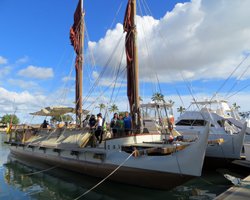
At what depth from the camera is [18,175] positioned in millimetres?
17203

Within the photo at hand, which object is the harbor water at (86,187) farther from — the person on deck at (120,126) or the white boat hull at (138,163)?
the person on deck at (120,126)

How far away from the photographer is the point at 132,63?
14.1 meters

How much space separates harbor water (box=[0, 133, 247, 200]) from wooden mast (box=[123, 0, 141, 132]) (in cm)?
333

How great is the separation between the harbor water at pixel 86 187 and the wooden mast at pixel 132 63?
10.9 ft

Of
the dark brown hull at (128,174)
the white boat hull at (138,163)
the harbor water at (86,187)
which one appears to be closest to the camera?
the white boat hull at (138,163)

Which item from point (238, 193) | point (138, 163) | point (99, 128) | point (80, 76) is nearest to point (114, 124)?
point (99, 128)

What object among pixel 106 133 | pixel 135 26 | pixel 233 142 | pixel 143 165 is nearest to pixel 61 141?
pixel 106 133

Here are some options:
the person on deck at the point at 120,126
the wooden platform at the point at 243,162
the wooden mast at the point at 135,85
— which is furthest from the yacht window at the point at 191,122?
the person on deck at the point at 120,126

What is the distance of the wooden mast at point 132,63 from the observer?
13.6 metres

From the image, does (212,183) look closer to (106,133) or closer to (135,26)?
(106,133)

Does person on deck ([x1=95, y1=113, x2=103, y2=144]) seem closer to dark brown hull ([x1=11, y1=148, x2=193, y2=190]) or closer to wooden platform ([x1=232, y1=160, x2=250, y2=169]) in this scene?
dark brown hull ([x1=11, y1=148, x2=193, y2=190])

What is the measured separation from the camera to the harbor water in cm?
1125

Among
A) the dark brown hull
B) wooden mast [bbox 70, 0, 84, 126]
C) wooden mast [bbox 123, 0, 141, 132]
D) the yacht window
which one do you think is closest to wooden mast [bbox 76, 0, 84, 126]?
wooden mast [bbox 70, 0, 84, 126]

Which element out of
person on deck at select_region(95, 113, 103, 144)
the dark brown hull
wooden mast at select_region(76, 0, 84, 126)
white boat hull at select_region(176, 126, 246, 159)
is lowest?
the dark brown hull
